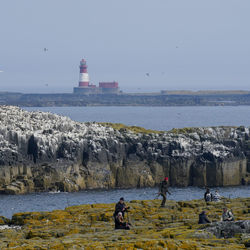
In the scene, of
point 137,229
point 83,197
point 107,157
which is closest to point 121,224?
point 137,229

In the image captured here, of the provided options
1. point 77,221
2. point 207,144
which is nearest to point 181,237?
point 77,221

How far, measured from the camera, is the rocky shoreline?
25938 mm

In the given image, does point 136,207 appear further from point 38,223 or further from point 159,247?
point 159,247

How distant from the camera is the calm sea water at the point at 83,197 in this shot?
55.5 metres

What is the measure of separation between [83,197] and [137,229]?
2876cm

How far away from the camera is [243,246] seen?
87.2ft

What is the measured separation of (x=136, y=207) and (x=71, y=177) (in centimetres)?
2537

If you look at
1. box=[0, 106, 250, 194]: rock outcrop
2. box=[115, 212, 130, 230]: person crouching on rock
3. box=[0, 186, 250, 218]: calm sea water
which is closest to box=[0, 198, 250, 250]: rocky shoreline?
box=[115, 212, 130, 230]: person crouching on rock

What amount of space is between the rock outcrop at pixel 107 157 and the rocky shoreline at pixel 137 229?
909 inches

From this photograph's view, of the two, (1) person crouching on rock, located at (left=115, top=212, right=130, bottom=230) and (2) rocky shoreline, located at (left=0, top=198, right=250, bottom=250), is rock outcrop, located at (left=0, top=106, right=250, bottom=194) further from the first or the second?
(1) person crouching on rock, located at (left=115, top=212, right=130, bottom=230)

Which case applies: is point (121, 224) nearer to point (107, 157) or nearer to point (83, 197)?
point (83, 197)

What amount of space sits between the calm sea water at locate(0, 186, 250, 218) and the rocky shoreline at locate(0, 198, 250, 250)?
13434 millimetres

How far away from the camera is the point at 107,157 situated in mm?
69500

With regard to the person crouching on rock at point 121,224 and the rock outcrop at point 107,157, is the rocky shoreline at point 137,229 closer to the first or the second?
the person crouching on rock at point 121,224
